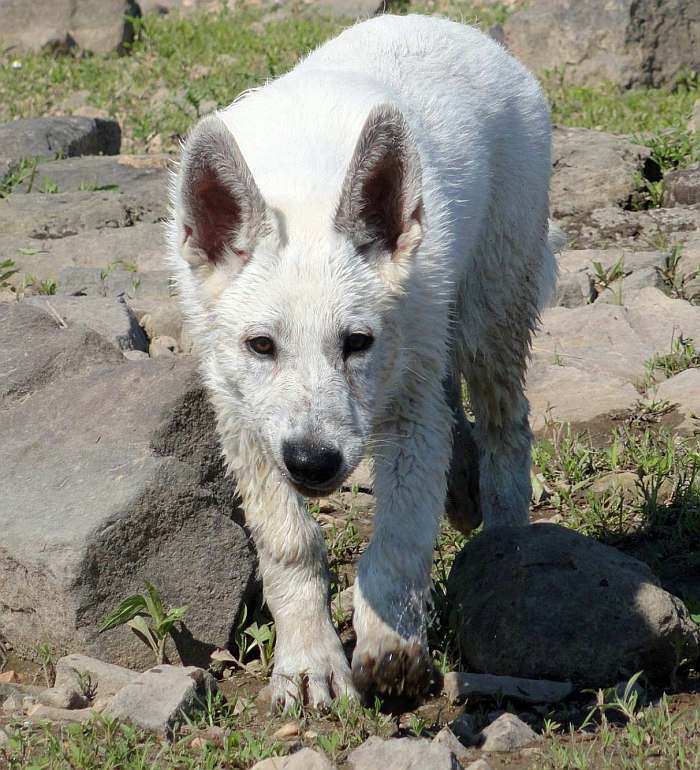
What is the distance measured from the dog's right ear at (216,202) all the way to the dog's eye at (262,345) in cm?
28

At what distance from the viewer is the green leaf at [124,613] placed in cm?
434

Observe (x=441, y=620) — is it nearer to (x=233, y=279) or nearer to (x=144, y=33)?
(x=233, y=279)

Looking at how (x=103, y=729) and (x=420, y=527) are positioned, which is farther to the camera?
(x=420, y=527)

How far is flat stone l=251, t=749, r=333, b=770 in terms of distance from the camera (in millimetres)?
3436

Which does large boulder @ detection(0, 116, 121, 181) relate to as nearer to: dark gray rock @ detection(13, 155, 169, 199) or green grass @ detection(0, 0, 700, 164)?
dark gray rock @ detection(13, 155, 169, 199)

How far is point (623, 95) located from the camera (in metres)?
13.3

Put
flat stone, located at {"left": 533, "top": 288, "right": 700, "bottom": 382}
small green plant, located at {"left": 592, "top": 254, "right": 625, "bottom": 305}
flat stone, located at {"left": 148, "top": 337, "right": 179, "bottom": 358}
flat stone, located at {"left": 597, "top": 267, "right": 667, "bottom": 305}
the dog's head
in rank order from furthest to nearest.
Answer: small green plant, located at {"left": 592, "top": 254, "right": 625, "bottom": 305}
flat stone, located at {"left": 597, "top": 267, "right": 667, "bottom": 305}
flat stone, located at {"left": 533, "top": 288, "right": 700, "bottom": 382}
flat stone, located at {"left": 148, "top": 337, "right": 179, "bottom": 358}
the dog's head

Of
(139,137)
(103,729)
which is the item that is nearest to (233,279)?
(103,729)

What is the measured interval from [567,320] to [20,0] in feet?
37.4

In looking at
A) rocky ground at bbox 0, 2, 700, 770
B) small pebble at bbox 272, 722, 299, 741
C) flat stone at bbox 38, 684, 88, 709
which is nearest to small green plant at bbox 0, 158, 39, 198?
rocky ground at bbox 0, 2, 700, 770

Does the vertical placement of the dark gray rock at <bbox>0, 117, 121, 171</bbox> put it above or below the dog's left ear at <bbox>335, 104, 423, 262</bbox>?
below

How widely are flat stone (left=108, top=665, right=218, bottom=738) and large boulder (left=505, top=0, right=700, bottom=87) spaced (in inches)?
429

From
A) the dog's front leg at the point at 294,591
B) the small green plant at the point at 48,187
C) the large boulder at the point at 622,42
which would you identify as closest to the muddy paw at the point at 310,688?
the dog's front leg at the point at 294,591

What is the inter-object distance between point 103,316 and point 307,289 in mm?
2955
